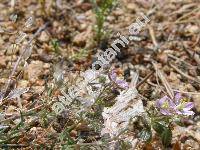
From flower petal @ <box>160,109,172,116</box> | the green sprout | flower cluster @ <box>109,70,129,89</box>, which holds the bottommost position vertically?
flower petal @ <box>160,109,172,116</box>

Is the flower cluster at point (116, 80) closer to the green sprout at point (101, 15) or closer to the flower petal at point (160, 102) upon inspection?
the flower petal at point (160, 102)

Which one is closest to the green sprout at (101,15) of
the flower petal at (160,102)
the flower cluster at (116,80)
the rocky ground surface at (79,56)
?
the rocky ground surface at (79,56)

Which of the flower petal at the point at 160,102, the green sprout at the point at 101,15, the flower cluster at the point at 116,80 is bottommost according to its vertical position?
the flower petal at the point at 160,102

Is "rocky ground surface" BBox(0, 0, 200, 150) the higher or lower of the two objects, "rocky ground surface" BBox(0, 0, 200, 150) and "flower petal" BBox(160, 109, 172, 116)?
the higher

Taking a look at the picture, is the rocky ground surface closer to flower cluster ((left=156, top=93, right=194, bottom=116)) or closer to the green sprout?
the green sprout

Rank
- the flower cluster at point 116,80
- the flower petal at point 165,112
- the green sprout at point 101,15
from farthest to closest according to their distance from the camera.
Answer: the green sprout at point 101,15 < the flower cluster at point 116,80 < the flower petal at point 165,112

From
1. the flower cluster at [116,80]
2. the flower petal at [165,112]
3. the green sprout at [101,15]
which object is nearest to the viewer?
the flower petal at [165,112]

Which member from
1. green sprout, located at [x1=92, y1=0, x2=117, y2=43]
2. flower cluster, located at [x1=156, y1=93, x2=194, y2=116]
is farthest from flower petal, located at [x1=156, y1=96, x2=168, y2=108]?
green sprout, located at [x1=92, y1=0, x2=117, y2=43]

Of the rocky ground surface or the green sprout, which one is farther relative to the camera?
the green sprout

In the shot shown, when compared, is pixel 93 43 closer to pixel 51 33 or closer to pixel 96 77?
pixel 51 33

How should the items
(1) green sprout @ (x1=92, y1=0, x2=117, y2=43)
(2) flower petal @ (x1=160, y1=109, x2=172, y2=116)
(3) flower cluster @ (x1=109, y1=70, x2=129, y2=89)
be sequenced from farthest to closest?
(1) green sprout @ (x1=92, y1=0, x2=117, y2=43) < (3) flower cluster @ (x1=109, y1=70, x2=129, y2=89) < (2) flower petal @ (x1=160, y1=109, x2=172, y2=116)

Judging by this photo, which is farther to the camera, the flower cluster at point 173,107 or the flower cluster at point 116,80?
the flower cluster at point 116,80

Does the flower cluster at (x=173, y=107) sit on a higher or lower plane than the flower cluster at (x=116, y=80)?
lower
